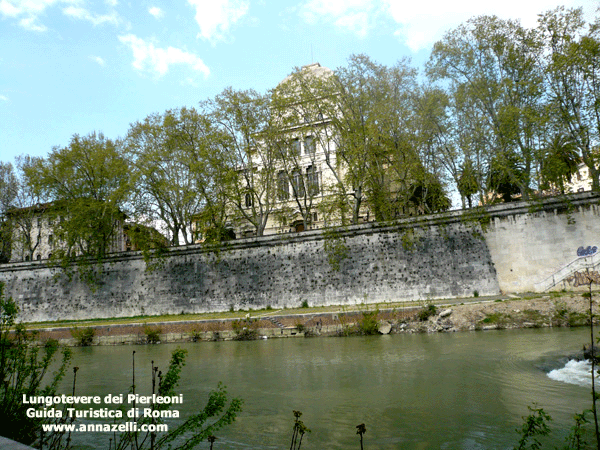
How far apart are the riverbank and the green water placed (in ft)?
3.27

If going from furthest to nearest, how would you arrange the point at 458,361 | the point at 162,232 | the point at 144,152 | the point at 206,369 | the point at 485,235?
the point at 162,232 → the point at 144,152 → the point at 485,235 → the point at 206,369 → the point at 458,361

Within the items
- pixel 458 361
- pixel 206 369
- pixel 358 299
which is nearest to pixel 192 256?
pixel 358 299

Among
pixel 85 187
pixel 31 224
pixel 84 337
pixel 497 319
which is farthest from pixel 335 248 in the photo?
pixel 31 224

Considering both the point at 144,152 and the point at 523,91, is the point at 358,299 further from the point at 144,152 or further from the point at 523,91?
the point at 144,152

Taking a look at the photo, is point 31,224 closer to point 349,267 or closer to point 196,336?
point 196,336

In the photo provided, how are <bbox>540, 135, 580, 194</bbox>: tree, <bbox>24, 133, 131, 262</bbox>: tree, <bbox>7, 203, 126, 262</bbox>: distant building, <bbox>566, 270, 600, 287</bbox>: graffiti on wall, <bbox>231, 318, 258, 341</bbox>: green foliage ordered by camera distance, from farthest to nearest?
<bbox>7, 203, 126, 262</bbox>: distant building, <bbox>24, 133, 131, 262</bbox>: tree, <bbox>540, 135, 580, 194</bbox>: tree, <bbox>566, 270, 600, 287</bbox>: graffiti on wall, <bbox>231, 318, 258, 341</bbox>: green foliage

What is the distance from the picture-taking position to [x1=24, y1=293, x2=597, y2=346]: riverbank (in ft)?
51.6

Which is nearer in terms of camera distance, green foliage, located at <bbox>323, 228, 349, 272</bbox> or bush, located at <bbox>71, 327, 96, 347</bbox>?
bush, located at <bbox>71, 327, 96, 347</bbox>

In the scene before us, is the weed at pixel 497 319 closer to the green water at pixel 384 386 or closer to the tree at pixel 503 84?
the green water at pixel 384 386

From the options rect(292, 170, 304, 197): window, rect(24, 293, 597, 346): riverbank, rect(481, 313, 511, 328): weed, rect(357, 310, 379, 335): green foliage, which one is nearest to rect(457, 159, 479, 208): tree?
rect(24, 293, 597, 346): riverbank

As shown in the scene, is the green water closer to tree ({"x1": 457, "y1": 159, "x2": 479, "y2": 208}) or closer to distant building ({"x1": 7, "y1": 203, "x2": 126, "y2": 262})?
tree ({"x1": 457, "y1": 159, "x2": 479, "y2": 208})

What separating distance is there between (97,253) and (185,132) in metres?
11.0

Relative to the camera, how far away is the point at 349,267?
24.3 m

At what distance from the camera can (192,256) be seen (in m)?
28.3
